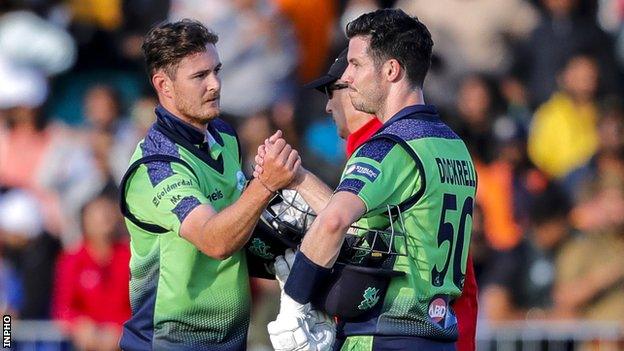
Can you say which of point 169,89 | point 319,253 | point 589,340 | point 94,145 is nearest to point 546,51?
point 589,340

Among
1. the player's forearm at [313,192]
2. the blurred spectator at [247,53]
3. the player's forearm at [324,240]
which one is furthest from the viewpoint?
the blurred spectator at [247,53]

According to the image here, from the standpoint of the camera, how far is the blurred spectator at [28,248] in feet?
37.0

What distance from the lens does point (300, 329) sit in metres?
6.01

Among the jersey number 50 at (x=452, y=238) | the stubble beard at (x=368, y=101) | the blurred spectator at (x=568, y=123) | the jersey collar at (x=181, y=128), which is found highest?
the stubble beard at (x=368, y=101)

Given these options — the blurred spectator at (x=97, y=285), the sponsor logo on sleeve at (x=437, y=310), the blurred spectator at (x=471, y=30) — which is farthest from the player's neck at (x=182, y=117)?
the blurred spectator at (x=471, y=30)

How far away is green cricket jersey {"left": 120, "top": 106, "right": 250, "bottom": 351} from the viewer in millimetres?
6668

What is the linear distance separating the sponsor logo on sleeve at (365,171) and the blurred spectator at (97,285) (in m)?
4.44

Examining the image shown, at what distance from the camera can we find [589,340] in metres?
10.8

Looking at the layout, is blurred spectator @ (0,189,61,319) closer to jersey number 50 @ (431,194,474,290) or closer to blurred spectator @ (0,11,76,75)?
blurred spectator @ (0,11,76,75)

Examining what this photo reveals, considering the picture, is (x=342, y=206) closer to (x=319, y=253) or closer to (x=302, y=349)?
(x=319, y=253)

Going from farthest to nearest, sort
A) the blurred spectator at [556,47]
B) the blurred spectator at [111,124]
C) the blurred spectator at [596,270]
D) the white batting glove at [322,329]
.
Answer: the blurred spectator at [556,47], the blurred spectator at [111,124], the blurred spectator at [596,270], the white batting glove at [322,329]

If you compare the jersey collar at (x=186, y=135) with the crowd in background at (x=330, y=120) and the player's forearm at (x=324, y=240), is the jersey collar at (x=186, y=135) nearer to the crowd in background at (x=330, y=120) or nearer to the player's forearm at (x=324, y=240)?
the player's forearm at (x=324, y=240)

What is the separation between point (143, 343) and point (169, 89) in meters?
1.14

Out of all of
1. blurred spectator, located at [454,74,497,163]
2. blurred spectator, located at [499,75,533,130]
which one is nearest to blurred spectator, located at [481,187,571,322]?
blurred spectator, located at [454,74,497,163]
